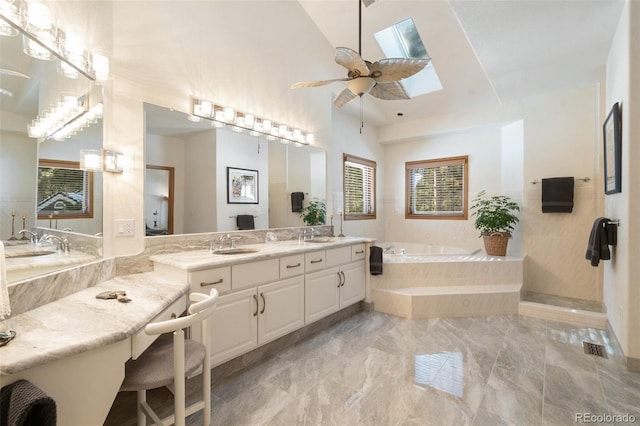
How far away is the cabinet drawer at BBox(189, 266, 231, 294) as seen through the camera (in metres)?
1.90

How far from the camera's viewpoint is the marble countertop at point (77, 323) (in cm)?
91

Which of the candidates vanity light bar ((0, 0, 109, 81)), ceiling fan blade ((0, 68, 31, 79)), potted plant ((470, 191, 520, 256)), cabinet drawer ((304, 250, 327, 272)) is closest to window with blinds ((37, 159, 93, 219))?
ceiling fan blade ((0, 68, 31, 79))

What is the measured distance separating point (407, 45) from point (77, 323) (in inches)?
177

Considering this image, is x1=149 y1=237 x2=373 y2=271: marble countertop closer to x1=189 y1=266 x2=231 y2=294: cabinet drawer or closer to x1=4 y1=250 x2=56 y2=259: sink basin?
x1=189 y1=266 x2=231 y2=294: cabinet drawer

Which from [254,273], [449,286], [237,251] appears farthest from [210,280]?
[449,286]

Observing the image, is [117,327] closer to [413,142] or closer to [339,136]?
[339,136]

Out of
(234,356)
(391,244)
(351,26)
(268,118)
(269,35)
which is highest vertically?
(351,26)

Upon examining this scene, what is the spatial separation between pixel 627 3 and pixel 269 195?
3413mm

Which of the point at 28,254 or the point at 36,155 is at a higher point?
the point at 36,155

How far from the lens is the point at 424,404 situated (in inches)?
72.3

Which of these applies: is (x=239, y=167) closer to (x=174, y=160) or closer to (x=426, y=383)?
(x=174, y=160)

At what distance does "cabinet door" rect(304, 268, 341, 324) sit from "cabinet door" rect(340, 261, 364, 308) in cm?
10

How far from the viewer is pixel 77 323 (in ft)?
3.83

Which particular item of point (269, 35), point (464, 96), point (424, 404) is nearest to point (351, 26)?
point (269, 35)
